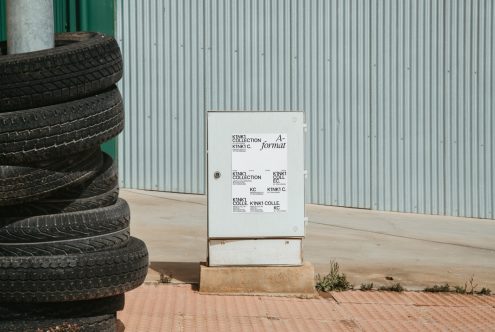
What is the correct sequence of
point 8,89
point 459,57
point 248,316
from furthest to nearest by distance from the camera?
1. point 459,57
2. point 248,316
3. point 8,89

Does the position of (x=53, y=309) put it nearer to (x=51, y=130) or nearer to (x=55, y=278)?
(x=55, y=278)

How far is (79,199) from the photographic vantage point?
5.72 meters

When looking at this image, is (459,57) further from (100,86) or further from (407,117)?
(100,86)

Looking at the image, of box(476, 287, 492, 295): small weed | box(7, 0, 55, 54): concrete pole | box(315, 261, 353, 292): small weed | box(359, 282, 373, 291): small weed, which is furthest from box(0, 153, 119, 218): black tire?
box(476, 287, 492, 295): small weed

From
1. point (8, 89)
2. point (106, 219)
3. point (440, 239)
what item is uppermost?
point (8, 89)

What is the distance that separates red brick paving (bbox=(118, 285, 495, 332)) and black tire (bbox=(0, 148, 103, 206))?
1.58 m

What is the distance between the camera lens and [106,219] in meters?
5.74

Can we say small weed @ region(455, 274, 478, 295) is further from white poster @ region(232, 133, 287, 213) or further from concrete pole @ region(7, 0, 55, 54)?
concrete pole @ region(7, 0, 55, 54)

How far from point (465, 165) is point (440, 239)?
2.77 m

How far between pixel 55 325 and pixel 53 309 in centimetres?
10

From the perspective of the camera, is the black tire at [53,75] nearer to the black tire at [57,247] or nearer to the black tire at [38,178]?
the black tire at [38,178]

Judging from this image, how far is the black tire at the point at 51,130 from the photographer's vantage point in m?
5.25

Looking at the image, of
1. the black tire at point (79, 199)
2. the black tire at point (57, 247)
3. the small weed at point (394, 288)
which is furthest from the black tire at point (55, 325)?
the small weed at point (394, 288)

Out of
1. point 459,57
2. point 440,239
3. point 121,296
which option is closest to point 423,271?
point 440,239
